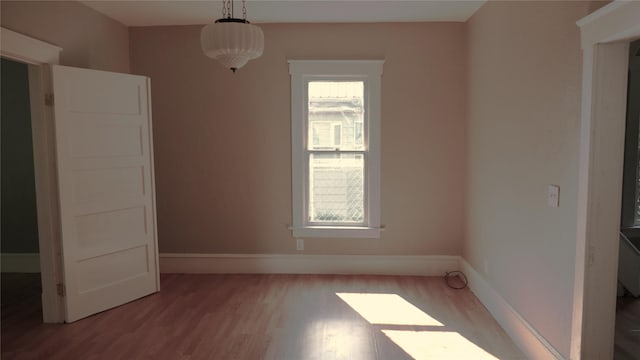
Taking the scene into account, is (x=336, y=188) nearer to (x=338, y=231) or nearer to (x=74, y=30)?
(x=338, y=231)

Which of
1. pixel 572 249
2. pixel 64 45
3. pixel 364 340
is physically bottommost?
pixel 364 340

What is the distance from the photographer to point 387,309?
3684 mm

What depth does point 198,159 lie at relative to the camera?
4.62 metres

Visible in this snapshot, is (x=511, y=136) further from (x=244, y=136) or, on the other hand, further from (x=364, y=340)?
(x=244, y=136)

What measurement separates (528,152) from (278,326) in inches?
83.8

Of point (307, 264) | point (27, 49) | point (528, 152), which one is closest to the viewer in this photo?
point (528, 152)

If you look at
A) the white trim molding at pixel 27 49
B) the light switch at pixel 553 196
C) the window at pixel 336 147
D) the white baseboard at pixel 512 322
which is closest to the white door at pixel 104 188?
the white trim molding at pixel 27 49

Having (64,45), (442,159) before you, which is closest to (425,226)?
(442,159)

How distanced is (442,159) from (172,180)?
2.76 metres

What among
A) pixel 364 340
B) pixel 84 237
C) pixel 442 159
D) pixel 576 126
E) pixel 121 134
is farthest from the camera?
pixel 442 159

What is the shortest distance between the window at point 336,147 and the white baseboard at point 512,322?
43.3 inches

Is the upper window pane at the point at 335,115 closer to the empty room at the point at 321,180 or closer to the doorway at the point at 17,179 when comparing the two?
the empty room at the point at 321,180

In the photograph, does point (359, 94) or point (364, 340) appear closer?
point (364, 340)

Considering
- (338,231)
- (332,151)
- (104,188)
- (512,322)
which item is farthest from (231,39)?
(512,322)
